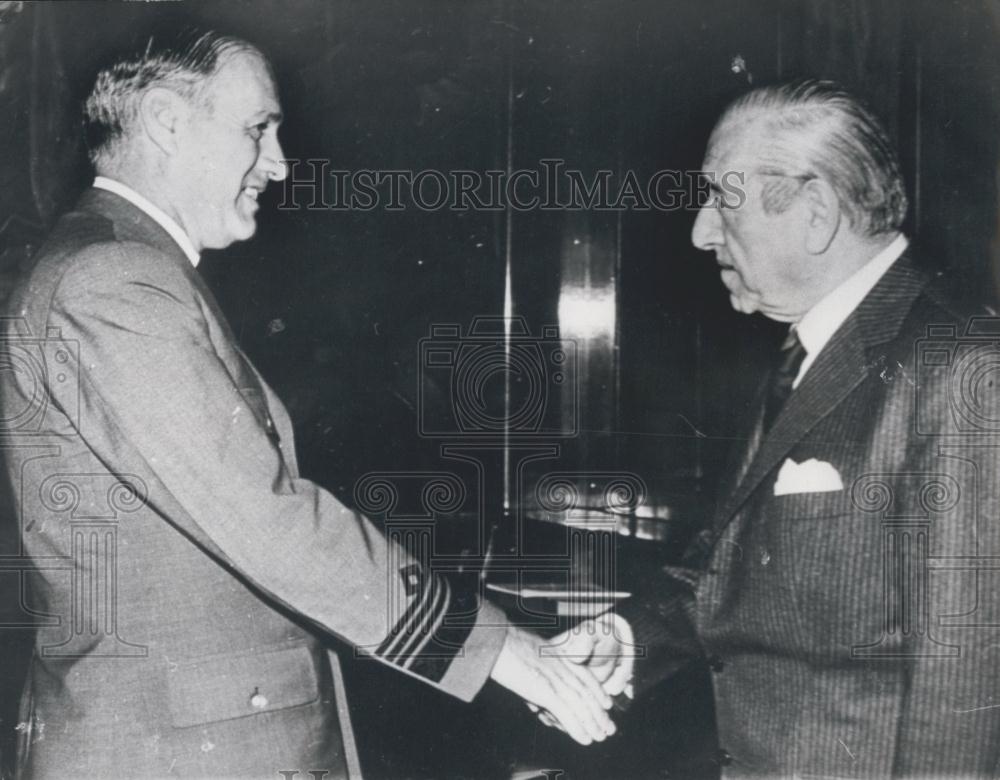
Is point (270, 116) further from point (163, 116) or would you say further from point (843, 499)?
point (843, 499)

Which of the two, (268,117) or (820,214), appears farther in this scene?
(268,117)

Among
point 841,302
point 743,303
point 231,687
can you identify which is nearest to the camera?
point 231,687

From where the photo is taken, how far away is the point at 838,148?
1.70 metres

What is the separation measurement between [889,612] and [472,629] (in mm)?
782

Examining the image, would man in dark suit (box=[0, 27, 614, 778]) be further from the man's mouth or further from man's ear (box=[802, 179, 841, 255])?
man's ear (box=[802, 179, 841, 255])

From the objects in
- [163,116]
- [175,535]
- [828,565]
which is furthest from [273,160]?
[828,565]

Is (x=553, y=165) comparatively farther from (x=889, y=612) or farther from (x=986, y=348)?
(x=889, y=612)

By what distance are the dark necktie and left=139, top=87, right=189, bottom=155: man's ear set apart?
1259mm

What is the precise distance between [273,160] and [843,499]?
1299mm

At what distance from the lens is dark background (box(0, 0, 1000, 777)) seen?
1.77 meters

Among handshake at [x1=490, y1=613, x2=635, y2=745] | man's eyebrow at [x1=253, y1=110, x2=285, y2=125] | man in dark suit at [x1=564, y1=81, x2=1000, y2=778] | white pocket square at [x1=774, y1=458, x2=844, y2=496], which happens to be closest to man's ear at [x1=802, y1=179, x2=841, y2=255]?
man in dark suit at [x1=564, y1=81, x2=1000, y2=778]

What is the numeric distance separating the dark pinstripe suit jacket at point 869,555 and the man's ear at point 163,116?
1.30m

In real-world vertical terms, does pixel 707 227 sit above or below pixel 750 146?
below

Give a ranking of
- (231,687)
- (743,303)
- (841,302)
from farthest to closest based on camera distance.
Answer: (743,303)
(841,302)
(231,687)
